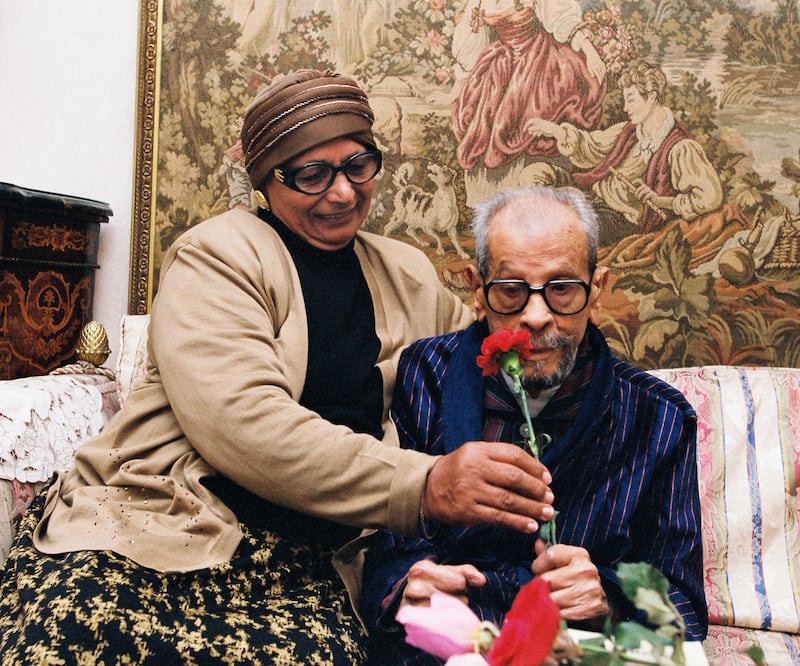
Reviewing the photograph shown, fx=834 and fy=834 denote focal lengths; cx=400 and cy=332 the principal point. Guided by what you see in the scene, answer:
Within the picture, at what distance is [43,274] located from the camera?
2701 mm

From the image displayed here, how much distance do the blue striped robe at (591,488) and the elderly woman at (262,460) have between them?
0.14 m

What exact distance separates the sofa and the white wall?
0.78 metres

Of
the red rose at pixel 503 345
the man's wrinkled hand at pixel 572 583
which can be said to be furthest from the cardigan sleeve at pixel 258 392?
the red rose at pixel 503 345

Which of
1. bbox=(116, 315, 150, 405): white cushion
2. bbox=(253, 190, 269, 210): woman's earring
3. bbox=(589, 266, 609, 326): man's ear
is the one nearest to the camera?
bbox=(589, 266, 609, 326): man's ear

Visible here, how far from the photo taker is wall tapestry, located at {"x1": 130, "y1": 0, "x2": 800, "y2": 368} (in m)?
2.54

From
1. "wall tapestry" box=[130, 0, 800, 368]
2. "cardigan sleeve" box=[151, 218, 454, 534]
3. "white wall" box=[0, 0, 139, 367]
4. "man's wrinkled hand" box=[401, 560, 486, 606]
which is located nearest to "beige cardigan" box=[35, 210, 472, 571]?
"cardigan sleeve" box=[151, 218, 454, 534]

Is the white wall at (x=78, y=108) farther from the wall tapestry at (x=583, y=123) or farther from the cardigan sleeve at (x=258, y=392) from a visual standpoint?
the cardigan sleeve at (x=258, y=392)

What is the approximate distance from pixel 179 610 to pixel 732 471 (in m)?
1.43

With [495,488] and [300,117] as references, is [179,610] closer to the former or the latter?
[495,488]

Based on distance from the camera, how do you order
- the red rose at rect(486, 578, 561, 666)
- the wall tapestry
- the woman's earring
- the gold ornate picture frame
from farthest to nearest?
the gold ornate picture frame → the wall tapestry → the woman's earring → the red rose at rect(486, 578, 561, 666)

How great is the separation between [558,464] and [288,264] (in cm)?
77

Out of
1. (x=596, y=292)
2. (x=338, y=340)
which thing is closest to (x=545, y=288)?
(x=596, y=292)

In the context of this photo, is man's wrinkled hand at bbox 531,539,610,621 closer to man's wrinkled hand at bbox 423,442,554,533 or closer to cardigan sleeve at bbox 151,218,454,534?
man's wrinkled hand at bbox 423,442,554,533

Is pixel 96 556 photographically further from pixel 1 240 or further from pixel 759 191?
pixel 759 191
